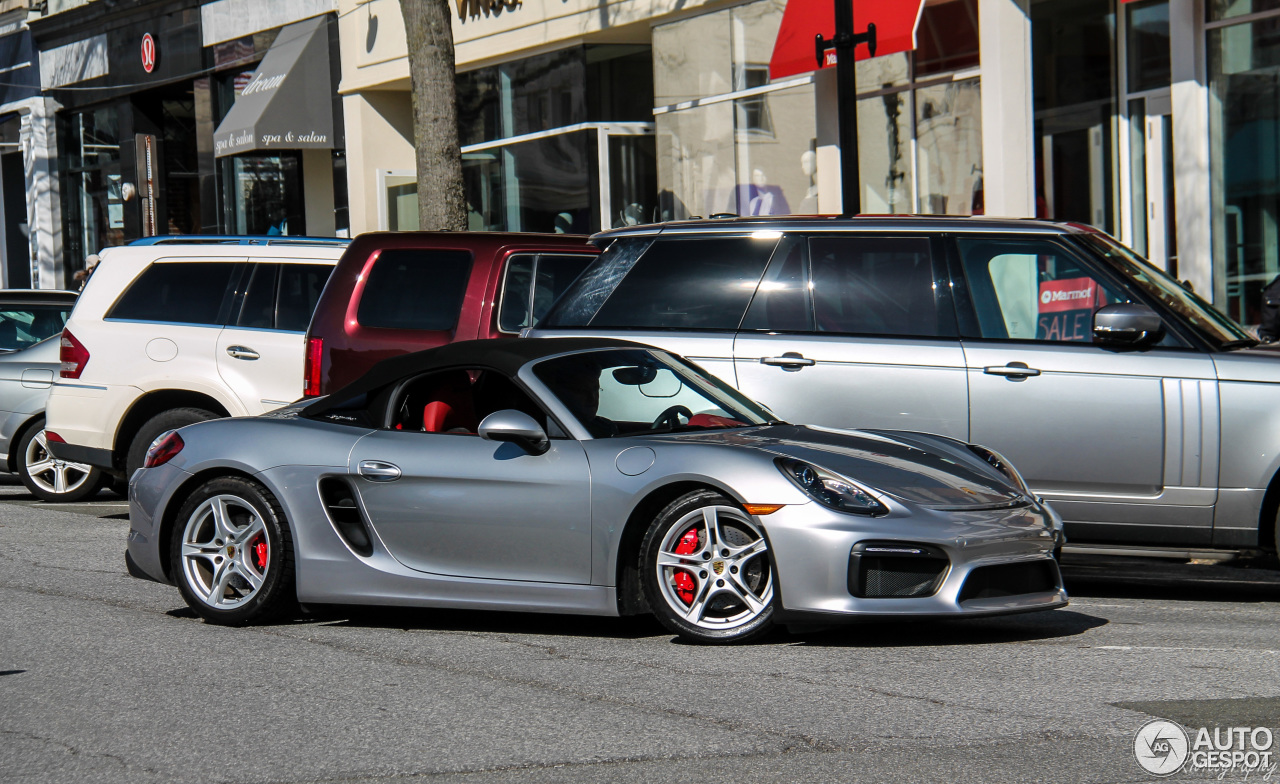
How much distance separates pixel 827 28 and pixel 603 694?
12.3m

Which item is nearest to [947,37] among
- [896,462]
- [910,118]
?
[910,118]

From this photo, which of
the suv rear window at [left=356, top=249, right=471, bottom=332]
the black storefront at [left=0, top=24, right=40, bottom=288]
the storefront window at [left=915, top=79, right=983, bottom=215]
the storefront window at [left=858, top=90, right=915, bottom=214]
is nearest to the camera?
the suv rear window at [left=356, top=249, right=471, bottom=332]

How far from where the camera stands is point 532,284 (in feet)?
31.3

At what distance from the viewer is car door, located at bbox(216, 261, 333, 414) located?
10.6 metres

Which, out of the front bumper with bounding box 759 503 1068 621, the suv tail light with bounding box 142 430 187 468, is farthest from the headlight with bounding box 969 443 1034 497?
the suv tail light with bounding box 142 430 187 468

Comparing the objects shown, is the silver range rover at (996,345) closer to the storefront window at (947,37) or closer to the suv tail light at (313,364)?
the suv tail light at (313,364)

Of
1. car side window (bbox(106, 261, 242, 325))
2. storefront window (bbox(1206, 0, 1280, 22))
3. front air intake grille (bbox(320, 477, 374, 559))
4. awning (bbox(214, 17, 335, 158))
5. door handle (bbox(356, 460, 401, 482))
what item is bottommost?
front air intake grille (bbox(320, 477, 374, 559))

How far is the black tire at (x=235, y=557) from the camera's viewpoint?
22.0ft

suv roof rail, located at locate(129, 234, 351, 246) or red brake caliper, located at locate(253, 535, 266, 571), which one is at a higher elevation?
suv roof rail, located at locate(129, 234, 351, 246)

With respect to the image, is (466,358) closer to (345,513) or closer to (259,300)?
(345,513)

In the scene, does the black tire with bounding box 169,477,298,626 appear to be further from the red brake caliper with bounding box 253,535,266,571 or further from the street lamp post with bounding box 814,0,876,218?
the street lamp post with bounding box 814,0,876,218

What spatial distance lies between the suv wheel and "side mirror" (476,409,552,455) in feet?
16.0

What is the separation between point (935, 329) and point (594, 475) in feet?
7.71

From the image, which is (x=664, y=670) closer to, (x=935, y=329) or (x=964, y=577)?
(x=964, y=577)
